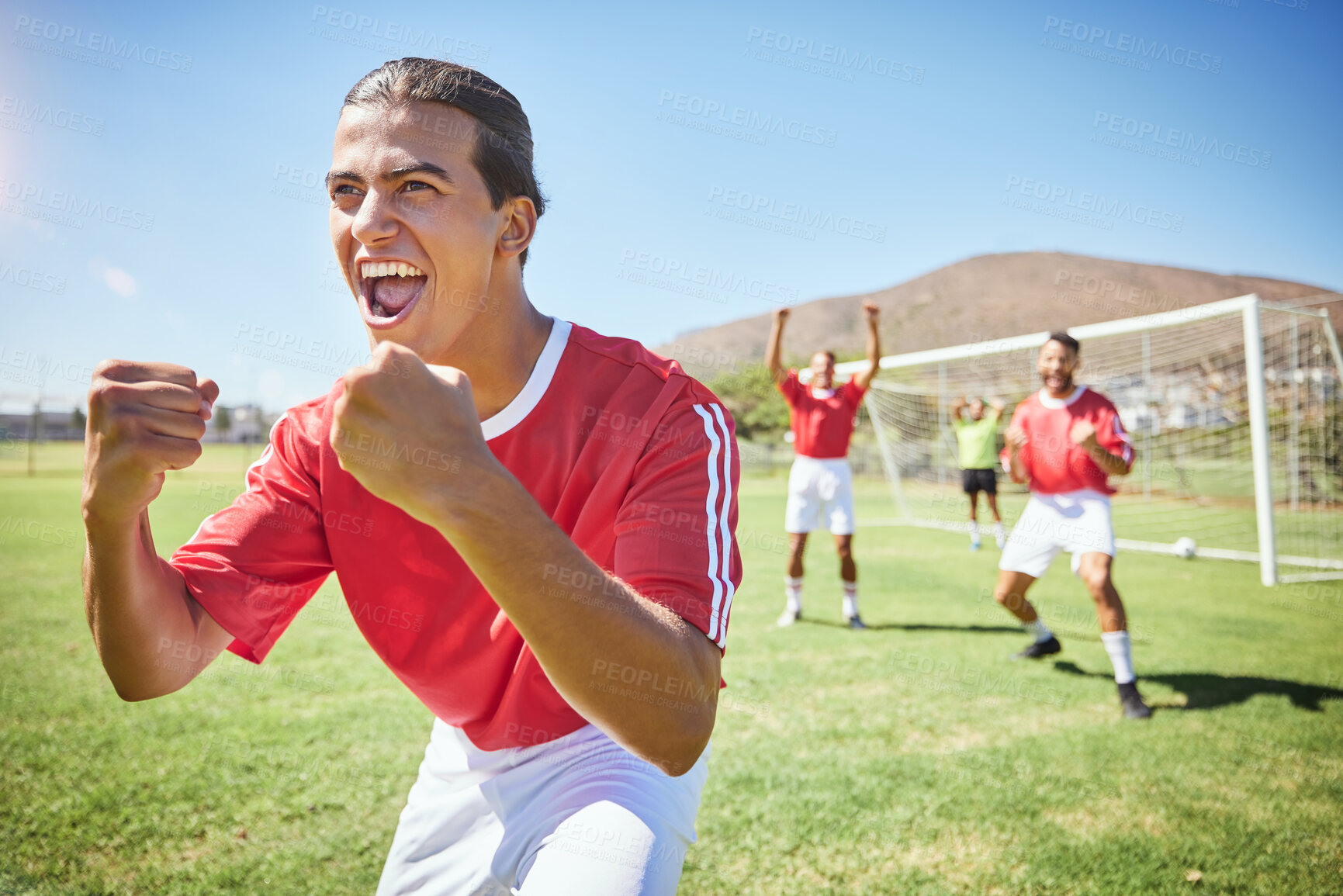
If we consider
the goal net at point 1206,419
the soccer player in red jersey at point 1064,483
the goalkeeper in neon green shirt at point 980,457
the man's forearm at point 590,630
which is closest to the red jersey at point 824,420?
the soccer player in red jersey at point 1064,483

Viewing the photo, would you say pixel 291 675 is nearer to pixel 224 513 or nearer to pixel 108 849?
pixel 108 849

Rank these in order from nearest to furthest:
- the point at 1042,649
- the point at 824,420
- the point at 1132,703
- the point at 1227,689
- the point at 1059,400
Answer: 1. the point at 1132,703
2. the point at 1227,689
3. the point at 1059,400
4. the point at 1042,649
5. the point at 824,420

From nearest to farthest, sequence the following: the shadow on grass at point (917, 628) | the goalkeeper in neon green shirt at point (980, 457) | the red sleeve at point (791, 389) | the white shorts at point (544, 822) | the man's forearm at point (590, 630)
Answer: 1. the man's forearm at point (590, 630)
2. the white shorts at point (544, 822)
3. the shadow on grass at point (917, 628)
4. the red sleeve at point (791, 389)
5. the goalkeeper in neon green shirt at point (980, 457)

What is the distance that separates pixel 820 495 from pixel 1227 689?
A: 373 cm

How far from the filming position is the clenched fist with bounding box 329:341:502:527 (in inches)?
35.8

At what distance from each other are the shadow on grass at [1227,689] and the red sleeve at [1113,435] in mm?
1649

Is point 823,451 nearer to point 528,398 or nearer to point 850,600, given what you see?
point 850,600

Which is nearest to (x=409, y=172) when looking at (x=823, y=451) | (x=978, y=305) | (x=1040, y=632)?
(x=1040, y=632)

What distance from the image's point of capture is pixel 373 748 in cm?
412

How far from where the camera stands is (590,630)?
3.58 ft

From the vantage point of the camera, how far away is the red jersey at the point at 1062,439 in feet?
18.4

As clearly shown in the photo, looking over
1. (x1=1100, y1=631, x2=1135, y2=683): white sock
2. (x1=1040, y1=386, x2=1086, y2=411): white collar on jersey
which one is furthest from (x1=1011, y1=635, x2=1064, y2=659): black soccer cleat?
(x1=1040, y1=386, x2=1086, y2=411): white collar on jersey

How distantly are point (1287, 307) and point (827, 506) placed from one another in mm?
7404

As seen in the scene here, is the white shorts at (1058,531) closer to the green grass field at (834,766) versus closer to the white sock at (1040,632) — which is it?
the white sock at (1040,632)
